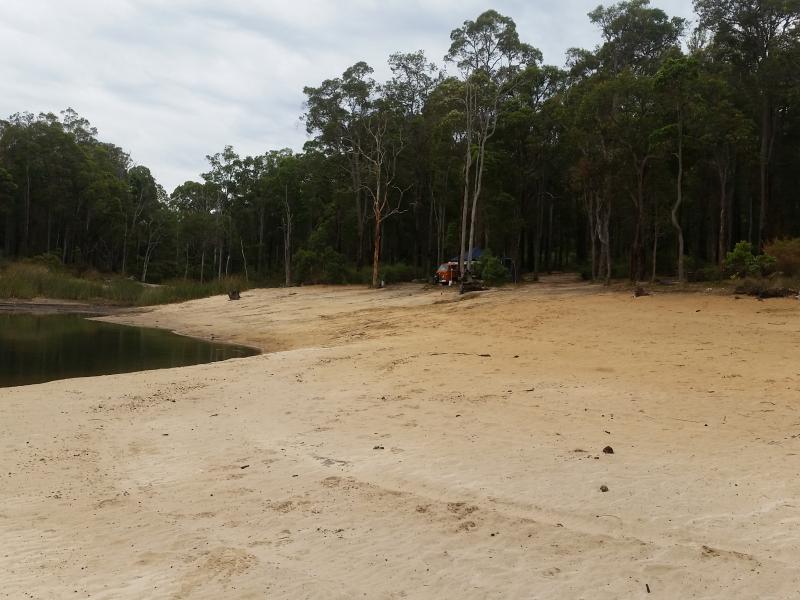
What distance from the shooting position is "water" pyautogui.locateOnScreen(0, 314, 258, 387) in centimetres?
1517

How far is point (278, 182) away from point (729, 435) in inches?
1984

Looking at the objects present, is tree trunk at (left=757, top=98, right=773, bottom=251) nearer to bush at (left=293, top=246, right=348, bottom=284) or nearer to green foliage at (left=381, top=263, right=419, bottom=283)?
green foliage at (left=381, top=263, right=419, bottom=283)

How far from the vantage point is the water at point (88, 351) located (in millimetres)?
15172

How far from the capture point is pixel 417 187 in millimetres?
45344

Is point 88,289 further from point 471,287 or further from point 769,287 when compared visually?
point 769,287

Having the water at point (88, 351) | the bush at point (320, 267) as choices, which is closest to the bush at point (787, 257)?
the water at point (88, 351)

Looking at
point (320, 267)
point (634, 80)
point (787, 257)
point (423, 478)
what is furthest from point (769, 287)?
point (320, 267)

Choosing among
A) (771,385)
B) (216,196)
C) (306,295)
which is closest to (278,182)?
(216,196)

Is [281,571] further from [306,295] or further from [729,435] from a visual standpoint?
[306,295]

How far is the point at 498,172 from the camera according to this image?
3634 cm

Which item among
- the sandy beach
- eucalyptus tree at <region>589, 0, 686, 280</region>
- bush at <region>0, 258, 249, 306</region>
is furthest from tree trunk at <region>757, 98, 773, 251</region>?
bush at <region>0, 258, 249, 306</region>

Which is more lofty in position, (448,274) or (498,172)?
(498,172)

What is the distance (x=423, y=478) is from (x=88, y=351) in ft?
55.4

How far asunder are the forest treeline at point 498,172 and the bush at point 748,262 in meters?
3.21
